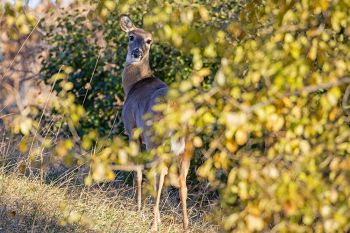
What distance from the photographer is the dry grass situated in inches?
235

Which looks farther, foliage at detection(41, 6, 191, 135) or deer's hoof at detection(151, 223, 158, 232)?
foliage at detection(41, 6, 191, 135)

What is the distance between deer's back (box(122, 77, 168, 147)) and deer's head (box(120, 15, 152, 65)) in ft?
2.06

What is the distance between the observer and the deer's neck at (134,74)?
9.37 metres

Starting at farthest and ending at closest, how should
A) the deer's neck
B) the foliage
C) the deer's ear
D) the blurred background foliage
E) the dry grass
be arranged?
the foliage < the deer's ear < the deer's neck < the dry grass < the blurred background foliage

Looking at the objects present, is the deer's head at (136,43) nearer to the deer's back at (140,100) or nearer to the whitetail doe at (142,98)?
the whitetail doe at (142,98)

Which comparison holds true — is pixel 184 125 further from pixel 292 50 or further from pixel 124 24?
pixel 124 24

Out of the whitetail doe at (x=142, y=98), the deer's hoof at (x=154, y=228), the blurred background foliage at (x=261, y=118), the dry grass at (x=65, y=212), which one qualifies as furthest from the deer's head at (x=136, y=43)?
the blurred background foliage at (x=261, y=118)

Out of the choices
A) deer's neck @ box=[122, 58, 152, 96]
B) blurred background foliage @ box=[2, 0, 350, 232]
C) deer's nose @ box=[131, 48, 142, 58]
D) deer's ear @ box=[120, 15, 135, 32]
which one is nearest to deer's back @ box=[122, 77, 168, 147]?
deer's neck @ box=[122, 58, 152, 96]

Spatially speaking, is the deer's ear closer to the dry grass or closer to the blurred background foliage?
the dry grass

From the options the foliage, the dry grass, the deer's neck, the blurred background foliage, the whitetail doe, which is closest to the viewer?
the blurred background foliage

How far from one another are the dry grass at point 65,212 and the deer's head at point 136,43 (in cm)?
214

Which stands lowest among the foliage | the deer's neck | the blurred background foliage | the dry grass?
the foliage

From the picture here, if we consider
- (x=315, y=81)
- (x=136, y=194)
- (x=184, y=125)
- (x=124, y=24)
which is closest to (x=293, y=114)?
(x=315, y=81)

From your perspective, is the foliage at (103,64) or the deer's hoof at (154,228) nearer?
the deer's hoof at (154,228)
